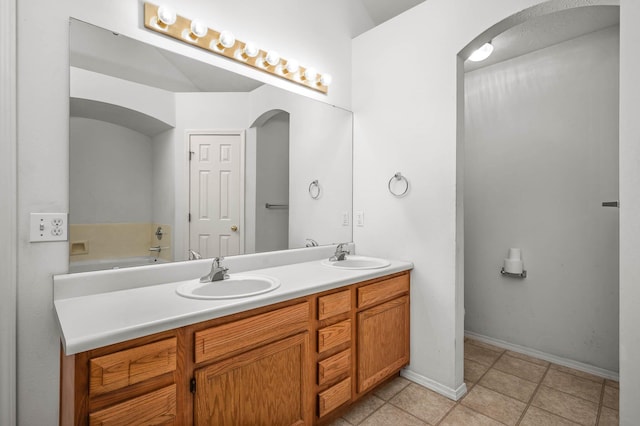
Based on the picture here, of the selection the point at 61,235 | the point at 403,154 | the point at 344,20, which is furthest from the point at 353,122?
the point at 61,235

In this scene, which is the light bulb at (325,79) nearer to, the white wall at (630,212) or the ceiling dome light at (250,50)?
the ceiling dome light at (250,50)

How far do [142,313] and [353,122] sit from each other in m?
1.96

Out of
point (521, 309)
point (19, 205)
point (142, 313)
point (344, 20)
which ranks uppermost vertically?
point (344, 20)

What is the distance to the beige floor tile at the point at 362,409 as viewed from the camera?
1.76m

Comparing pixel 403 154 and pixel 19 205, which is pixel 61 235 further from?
pixel 403 154

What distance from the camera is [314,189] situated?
7.59 ft

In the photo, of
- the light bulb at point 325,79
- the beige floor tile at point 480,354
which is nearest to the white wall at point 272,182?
the light bulb at point 325,79

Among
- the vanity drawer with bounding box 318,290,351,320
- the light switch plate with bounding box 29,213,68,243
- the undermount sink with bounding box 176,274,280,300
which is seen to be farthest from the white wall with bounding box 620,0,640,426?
the light switch plate with bounding box 29,213,68,243

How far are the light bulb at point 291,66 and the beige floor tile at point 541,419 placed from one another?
7.93 feet

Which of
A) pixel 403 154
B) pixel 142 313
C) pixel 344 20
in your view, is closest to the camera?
pixel 142 313

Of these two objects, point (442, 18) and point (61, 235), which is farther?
point (442, 18)

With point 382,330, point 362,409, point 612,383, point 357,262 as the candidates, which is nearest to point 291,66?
point 357,262

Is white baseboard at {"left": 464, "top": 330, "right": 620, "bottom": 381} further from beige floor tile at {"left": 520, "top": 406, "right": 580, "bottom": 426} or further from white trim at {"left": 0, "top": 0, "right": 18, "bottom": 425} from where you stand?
white trim at {"left": 0, "top": 0, "right": 18, "bottom": 425}

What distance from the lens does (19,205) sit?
1.18 metres
